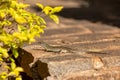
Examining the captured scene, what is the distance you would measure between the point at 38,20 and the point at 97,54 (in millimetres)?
602

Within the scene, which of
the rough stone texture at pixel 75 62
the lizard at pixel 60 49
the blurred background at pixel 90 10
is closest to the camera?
the rough stone texture at pixel 75 62

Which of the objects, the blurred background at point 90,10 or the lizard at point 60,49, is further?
the blurred background at point 90,10

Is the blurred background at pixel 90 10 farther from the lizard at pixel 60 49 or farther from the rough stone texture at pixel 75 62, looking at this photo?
the lizard at pixel 60 49

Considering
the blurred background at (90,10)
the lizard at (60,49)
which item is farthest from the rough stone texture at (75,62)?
the blurred background at (90,10)

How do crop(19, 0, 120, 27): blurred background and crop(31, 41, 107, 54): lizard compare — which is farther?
crop(19, 0, 120, 27): blurred background

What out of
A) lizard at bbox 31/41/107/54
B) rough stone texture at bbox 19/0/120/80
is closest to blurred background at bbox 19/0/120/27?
rough stone texture at bbox 19/0/120/80

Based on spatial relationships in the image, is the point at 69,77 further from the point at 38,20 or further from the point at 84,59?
the point at 38,20

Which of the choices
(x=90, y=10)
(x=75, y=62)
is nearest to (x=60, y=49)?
(x=75, y=62)

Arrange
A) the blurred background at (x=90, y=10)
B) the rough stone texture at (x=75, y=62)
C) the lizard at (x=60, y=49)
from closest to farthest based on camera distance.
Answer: the rough stone texture at (x=75, y=62) → the lizard at (x=60, y=49) → the blurred background at (x=90, y=10)

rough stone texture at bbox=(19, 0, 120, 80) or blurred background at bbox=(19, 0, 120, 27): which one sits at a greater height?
blurred background at bbox=(19, 0, 120, 27)

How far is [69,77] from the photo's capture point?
96.7 inches

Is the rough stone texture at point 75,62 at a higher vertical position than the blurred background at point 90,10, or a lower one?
lower

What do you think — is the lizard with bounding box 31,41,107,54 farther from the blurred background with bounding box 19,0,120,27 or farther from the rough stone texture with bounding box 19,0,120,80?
the blurred background with bounding box 19,0,120,27

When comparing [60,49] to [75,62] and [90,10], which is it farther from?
[90,10]
